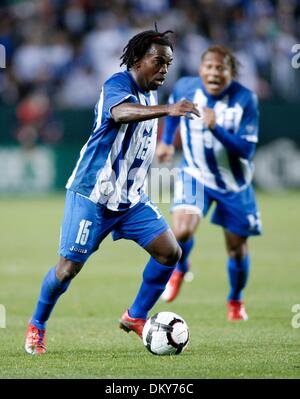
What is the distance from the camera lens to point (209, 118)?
8.95 metres

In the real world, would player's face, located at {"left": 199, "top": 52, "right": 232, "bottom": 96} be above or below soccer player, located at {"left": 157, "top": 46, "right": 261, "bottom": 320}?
above

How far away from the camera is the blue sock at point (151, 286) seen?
7.50m

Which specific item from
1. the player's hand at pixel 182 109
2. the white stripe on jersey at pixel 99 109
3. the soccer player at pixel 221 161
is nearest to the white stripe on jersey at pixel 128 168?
the white stripe on jersey at pixel 99 109

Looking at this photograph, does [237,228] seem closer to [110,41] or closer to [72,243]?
[72,243]

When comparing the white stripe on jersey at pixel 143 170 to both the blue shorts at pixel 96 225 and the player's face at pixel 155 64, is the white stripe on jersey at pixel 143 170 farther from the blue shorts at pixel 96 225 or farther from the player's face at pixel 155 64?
the player's face at pixel 155 64

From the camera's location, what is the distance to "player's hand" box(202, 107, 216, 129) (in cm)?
895

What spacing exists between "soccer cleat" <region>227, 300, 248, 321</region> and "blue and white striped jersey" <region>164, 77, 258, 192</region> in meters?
1.15

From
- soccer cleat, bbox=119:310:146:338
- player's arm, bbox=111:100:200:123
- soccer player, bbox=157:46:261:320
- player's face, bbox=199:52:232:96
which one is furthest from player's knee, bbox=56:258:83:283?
player's face, bbox=199:52:232:96

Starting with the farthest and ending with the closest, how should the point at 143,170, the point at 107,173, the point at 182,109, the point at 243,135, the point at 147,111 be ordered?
the point at 243,135, the point at 143,170, the point at 107,173, the point at 147,111, the point at 182,109

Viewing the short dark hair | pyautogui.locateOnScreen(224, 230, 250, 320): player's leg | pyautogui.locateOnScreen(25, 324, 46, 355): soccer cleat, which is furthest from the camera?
the short dark hair

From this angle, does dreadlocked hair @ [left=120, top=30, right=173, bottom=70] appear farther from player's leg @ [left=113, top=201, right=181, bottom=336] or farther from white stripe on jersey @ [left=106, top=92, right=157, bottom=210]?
player's leg @ [left=113, top=201, right=181, bottom=336]

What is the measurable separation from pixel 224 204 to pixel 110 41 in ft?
44.1

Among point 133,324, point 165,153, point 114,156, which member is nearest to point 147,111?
point 114,156

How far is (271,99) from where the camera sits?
72.5 feet
